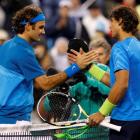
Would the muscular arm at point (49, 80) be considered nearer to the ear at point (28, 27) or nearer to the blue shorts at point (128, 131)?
the ear at point (28, 27)

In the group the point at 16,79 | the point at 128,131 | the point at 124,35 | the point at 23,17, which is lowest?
the point at 128,131

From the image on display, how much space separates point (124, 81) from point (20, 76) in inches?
55.8

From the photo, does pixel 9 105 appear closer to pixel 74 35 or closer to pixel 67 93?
pixel 67 93

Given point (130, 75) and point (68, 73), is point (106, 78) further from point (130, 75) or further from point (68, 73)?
point (130, 75)

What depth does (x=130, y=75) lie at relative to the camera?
21.4 feet

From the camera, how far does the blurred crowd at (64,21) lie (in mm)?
13320

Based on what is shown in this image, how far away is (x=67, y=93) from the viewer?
784 cm

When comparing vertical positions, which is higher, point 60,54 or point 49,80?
point 60,54

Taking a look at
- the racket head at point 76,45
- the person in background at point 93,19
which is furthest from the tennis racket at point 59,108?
the person in background at point 93,19

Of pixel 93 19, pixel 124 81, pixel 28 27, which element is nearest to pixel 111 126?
pixel 124 81

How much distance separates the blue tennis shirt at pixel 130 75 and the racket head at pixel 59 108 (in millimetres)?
897

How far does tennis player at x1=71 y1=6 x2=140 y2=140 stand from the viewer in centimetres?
638

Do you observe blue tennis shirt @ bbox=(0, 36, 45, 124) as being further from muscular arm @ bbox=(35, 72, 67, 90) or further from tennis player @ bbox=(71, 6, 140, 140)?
tennis player @ bbox=(71, 6, 140, 140)

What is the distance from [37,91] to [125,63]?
282 centimetres
